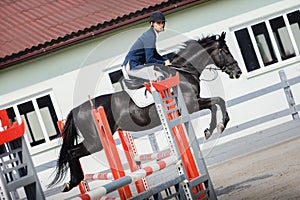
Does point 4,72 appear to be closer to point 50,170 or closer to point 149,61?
point 50,170

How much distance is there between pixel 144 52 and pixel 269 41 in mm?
7628

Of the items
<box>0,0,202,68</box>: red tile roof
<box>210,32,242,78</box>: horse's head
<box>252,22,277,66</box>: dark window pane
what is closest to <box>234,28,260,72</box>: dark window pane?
<box>252,22,277,66</box>: dark window pane

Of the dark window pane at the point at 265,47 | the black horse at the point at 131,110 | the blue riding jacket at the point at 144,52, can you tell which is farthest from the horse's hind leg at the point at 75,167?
the dark window pane at the point at 265,47

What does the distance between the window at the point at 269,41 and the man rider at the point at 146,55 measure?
6994 mm

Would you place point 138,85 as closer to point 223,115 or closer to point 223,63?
point 223,115

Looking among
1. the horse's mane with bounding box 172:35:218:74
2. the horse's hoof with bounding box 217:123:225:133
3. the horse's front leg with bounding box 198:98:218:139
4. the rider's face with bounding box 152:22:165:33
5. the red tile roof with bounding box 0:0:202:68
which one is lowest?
the horse's hoof with bounding box 217:123:225:133

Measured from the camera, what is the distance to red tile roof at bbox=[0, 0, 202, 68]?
15.8 m

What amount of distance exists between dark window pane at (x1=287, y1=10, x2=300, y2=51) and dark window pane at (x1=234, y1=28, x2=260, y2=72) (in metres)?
1.06

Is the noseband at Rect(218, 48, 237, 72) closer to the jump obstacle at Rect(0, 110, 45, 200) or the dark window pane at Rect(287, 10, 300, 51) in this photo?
the dark window pane at Rect(287, 10, 300, 51)

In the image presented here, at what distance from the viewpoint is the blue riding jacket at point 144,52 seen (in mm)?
9695

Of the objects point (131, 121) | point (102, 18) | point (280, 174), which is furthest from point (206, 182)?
point (102, 18)

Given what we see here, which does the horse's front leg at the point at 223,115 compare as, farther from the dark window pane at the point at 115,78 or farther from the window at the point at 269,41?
the window at the point at 269,41

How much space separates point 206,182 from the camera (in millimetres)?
7988

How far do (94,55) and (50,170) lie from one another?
8.43 ft
